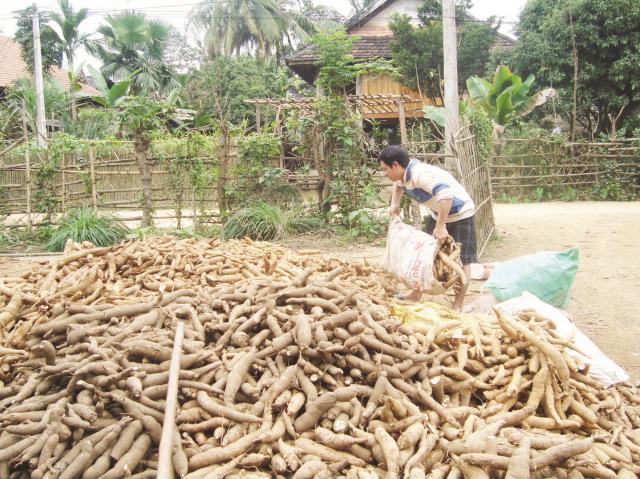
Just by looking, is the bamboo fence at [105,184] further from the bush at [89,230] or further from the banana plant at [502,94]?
the banana plant at [502,94]

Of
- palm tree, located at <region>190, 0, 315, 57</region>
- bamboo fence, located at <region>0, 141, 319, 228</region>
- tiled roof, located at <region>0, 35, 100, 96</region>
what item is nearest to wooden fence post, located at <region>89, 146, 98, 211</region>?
bamboo fence, located at <region>0, 141, 319, 228</region>

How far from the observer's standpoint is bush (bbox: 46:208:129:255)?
8516 millimetres

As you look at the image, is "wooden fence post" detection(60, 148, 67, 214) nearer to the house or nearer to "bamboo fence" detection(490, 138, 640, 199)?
the house

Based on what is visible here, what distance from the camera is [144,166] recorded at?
357 inches

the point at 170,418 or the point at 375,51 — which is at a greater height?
the point at 375,51

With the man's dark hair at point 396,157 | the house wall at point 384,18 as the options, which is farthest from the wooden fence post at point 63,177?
the house wall at point 384,18

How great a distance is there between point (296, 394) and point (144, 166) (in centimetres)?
722

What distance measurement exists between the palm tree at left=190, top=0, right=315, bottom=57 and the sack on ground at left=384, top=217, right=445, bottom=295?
25.1 meters

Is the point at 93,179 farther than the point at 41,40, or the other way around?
the point at 41,40

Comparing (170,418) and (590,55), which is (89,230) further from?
(590,55)

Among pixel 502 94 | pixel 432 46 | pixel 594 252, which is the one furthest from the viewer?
pixel 432 46

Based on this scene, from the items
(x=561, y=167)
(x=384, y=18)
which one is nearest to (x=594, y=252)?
(x=561, y=167)

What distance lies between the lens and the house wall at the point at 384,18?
2028 centimetres

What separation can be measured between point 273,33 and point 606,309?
25535mm
